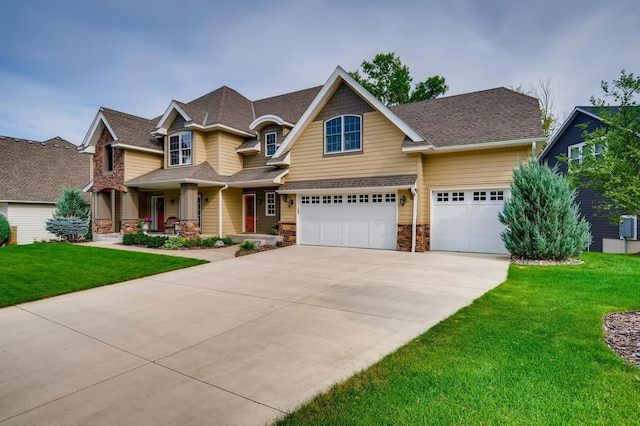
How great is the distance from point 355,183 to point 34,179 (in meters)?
24.0

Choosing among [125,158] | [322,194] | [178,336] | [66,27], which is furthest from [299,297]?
[125,158]

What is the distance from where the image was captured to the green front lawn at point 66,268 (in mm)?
8442

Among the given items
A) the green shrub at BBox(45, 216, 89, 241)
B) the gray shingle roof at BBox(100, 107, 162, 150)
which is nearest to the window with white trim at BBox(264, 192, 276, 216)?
the gray shingle roof at BBox(100, 107, 162, 150)

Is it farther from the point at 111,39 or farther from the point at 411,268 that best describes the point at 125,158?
the point at 411,268

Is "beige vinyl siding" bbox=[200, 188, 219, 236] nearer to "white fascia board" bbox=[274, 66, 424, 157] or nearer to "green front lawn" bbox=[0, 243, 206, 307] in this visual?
"white fascia board" bbox=[274, 66, 424, 157]

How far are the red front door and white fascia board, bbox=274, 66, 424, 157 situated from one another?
13.4 ft

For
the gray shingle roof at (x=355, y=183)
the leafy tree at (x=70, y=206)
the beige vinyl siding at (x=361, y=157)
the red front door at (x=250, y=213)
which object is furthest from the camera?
the leafy tree at (x=70, y=206)

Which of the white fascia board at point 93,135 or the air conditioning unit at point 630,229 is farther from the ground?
the white fascia board at point 93,135

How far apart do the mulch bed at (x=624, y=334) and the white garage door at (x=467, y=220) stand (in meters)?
7.59

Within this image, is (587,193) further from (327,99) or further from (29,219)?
(29,219)

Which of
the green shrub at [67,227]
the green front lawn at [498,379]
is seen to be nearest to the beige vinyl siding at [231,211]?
the green shrub at [67,227]

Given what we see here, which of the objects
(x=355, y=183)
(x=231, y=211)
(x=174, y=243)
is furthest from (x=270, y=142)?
(x=174, y=243)

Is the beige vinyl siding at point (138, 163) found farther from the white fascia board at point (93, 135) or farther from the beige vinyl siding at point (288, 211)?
the beige vinyl siding at point (288, 211)

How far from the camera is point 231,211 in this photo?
18891mm
